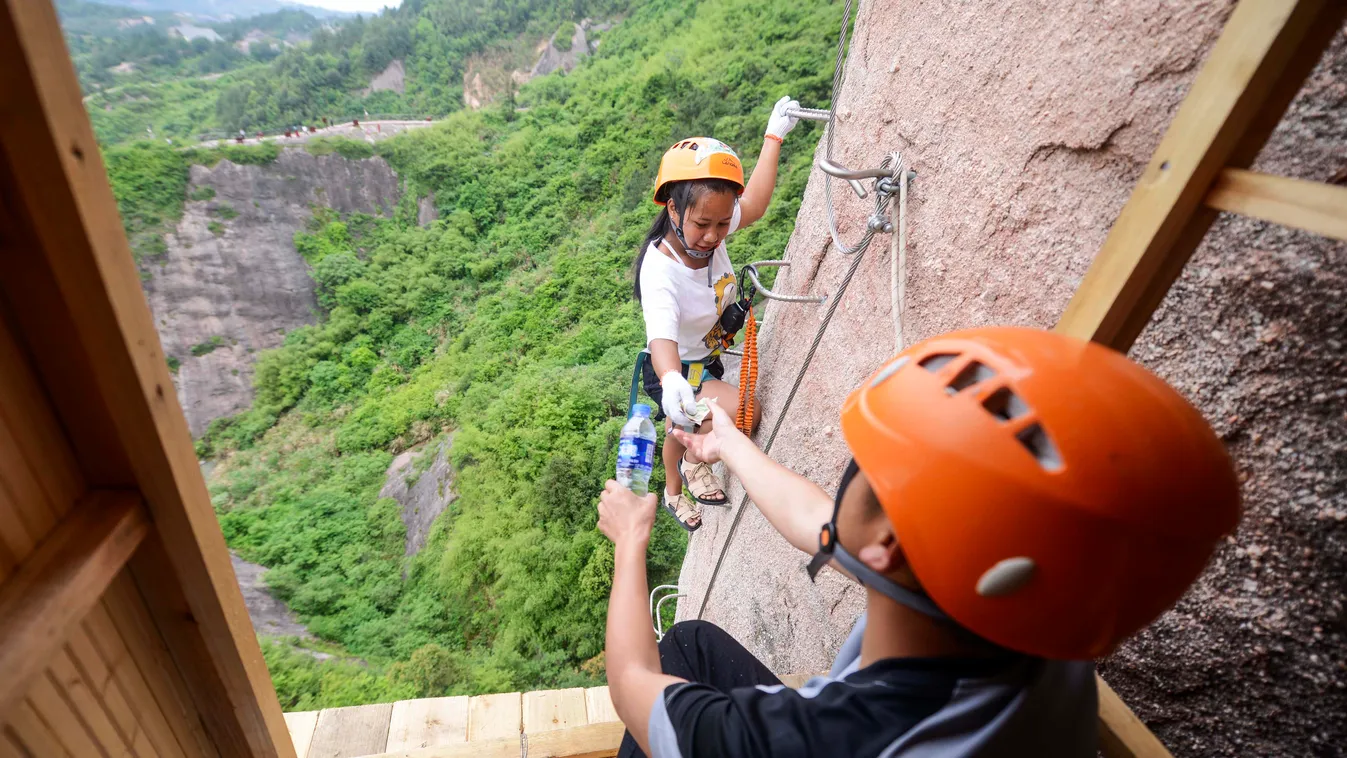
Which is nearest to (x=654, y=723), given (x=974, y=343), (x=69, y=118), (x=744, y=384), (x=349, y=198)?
(x=974, y=343)

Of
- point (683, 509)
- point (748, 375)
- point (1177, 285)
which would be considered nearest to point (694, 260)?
point (748, 375)

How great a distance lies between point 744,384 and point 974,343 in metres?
1.87

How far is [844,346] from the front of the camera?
2.16m

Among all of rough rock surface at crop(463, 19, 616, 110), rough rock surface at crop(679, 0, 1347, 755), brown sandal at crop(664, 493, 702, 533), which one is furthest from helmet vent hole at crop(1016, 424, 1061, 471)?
rough rock surface at crop(463, 19, 616, 110)

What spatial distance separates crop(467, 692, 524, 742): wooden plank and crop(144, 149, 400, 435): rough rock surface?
2122cm

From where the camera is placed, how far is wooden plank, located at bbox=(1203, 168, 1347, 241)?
676 millimetres

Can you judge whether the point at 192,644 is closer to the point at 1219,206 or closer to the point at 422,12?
the point at 1219,206

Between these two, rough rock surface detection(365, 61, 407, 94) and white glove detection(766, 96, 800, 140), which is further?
rough rock surface detection(365, 61, 407, 94)

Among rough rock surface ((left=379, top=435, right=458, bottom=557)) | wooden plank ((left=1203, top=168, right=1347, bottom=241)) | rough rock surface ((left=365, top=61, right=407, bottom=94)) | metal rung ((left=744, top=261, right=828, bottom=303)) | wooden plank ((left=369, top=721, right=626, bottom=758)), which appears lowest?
rough rock surface ((left=379, top=435, right=458, bottom=557))

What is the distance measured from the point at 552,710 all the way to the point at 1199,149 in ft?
9.78

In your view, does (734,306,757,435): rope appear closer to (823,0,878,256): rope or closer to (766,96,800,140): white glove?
(823,0,878,256): rope

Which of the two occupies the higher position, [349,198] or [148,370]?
[148,370]

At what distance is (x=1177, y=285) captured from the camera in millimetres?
1055

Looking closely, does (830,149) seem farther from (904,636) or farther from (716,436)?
(904,636)
